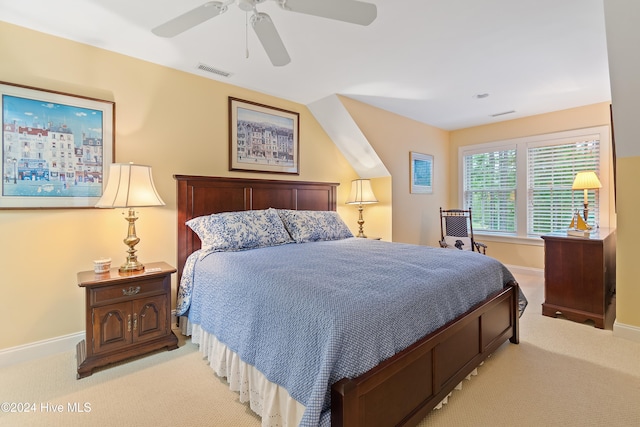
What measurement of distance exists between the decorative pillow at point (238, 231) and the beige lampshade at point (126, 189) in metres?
0.46

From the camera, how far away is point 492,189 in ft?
16.5

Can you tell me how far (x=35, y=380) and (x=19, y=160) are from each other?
5.16 feet

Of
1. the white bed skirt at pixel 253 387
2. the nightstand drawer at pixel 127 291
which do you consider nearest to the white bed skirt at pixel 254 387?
the white bed skirt at pixel 253 387

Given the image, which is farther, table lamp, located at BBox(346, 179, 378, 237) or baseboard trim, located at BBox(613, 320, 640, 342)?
table lamp, located at BBox(346, 179, 378, 237)

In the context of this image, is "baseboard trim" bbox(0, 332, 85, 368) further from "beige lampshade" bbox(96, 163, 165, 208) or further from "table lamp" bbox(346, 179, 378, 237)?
"table lamp" bbox(346, 179, 378, 237)

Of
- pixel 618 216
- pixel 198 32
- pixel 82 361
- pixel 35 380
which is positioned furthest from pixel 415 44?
pixel 35 380

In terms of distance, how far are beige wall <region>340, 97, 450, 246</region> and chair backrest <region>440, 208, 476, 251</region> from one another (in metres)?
0.46

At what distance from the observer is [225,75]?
3086 mm

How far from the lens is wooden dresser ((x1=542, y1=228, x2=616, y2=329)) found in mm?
2830

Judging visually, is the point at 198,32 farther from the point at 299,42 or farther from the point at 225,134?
the point at 225,134

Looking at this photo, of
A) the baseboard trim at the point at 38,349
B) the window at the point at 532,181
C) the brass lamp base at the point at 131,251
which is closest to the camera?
the baseboard trim at the point at 38,349

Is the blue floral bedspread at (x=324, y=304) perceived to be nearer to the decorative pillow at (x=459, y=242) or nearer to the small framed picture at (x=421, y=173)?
the decorative pillow at (x=459, y=242)

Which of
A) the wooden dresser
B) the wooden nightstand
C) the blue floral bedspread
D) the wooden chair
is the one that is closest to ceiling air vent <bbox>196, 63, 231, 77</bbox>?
the blue floral bedspread

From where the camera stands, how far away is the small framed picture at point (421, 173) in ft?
15.7
